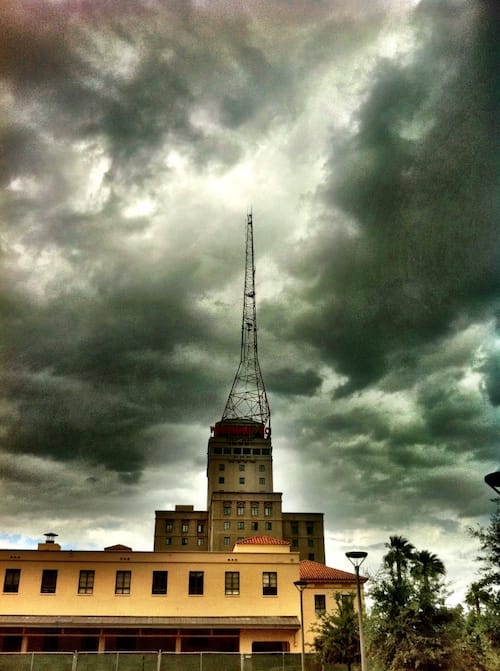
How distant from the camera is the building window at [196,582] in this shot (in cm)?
4450

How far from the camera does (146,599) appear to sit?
43.9 m

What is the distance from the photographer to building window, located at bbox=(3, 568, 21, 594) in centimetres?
4403

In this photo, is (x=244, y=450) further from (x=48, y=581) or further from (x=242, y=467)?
(x=48, y=581)

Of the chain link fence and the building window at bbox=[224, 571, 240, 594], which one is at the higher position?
the building window at bbox=[224, 571, 240, 594]

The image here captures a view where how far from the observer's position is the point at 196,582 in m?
44.8

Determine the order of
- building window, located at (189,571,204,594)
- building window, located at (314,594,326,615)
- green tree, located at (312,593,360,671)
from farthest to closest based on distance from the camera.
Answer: building window, located at (314,594,326,615) < building window, located at (189,571,204,594) < green tree, located at (312,593,360,671)

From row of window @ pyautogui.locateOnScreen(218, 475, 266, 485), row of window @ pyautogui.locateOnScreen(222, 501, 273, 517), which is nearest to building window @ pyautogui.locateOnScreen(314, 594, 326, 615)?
row of window @ pyautogui.locateOnScreen(222, 501, 273, 517)

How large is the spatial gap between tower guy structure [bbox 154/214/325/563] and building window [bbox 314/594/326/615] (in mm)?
57362

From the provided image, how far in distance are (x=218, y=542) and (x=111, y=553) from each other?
205ft

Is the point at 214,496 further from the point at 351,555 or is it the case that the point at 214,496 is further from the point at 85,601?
the point at 351,555

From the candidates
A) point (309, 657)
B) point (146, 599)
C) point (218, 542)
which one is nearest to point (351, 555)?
point (309, 657)

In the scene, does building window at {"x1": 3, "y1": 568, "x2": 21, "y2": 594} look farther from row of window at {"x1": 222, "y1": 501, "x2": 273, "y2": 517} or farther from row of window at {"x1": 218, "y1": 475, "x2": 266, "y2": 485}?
row of window at {"x1": 218, "y1": 475, "x2": 266, "y2": 485}

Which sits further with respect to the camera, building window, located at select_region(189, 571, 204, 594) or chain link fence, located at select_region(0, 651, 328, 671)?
building window, located at select_region(189, 571, 204, 594)

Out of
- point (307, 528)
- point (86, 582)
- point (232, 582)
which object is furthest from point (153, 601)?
point (307, 528)
